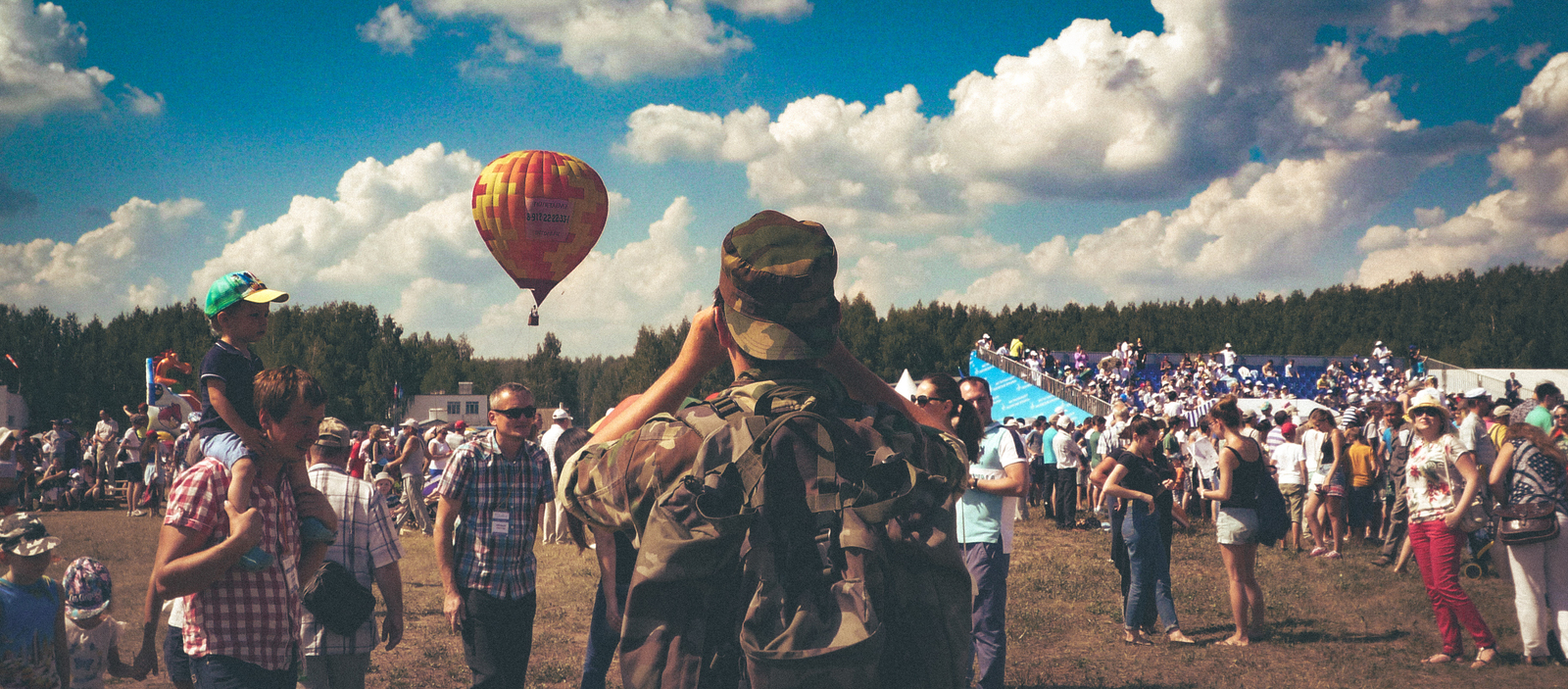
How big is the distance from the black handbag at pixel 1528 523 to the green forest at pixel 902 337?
5404 centimetres

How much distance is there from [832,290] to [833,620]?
0.68 meters

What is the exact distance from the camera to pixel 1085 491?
19.6 metres

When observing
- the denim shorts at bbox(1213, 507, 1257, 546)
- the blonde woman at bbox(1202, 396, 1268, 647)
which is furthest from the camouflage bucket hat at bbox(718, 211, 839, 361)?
the denim shorts at bbox(1213, 507, 1257, 546)

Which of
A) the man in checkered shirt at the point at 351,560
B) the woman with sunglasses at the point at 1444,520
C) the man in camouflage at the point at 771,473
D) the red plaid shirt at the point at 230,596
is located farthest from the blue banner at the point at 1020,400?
the man in camouflage at the point at 771,473

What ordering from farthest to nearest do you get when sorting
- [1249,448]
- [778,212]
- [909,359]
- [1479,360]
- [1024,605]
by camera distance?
[909,359]
[1479,360]
[1024,605]
[1249,448]
[778,212]

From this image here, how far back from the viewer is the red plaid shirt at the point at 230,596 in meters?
2.92

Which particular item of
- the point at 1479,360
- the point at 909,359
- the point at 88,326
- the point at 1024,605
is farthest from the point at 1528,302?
the point at 88,326

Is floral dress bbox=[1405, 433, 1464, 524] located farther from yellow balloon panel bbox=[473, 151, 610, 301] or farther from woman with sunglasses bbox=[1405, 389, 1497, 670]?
yellow balloon panel bbox=[473, 151, 610, 301]

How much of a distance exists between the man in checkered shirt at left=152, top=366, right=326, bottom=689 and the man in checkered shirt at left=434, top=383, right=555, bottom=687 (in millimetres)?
1432

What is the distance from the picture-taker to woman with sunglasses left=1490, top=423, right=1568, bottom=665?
7.01 m

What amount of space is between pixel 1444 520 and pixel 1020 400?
29942 millimetres

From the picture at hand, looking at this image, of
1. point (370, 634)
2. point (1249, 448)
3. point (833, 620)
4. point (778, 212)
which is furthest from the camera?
point (1249, 448)

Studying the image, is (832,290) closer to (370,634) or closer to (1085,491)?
(370,634)

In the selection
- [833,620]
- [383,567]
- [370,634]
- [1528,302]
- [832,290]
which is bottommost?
[370,634]
